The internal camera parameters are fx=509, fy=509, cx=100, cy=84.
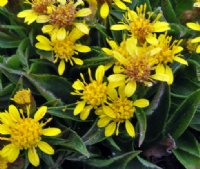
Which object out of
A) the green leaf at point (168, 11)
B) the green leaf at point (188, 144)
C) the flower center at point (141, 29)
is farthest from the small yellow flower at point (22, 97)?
the green leaf at point (168, 11)

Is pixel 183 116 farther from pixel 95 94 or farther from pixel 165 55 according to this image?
pixel 95 94

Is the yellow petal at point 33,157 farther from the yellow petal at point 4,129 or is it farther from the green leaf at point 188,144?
the green leaf at point 188,144

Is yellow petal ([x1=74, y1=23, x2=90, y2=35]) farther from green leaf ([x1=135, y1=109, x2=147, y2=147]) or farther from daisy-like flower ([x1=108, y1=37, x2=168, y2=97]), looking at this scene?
green leaf ([x1=135, y1=109, x2=147, y2=147])

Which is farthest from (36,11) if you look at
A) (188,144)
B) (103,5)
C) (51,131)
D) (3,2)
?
(188,144)

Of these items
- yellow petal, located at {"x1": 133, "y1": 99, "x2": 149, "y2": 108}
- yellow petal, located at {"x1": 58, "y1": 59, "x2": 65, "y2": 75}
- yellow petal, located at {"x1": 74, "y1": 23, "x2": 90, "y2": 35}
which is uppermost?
yellow petal, located at {"x1": 74, "y1": 23, "x2": 90, "y2": 35}

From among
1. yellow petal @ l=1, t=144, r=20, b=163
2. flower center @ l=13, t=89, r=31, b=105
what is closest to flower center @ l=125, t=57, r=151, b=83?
flower center @ l=13, t=89, r=31, b=105
